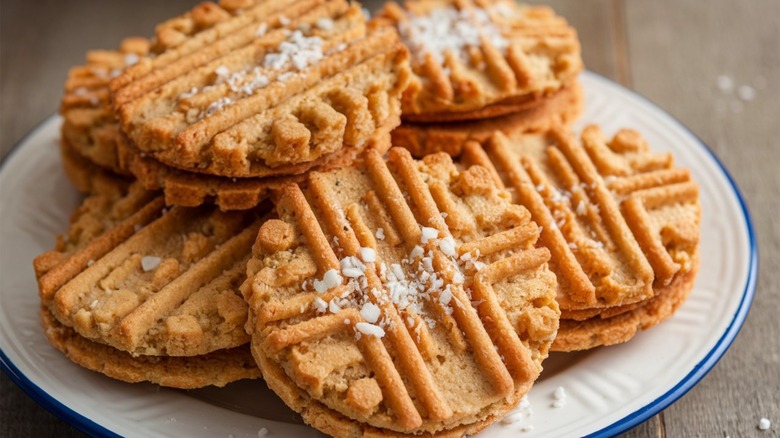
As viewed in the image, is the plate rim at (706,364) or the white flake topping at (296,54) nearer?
the plate rim at (706,364)

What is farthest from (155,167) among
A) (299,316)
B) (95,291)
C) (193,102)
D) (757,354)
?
(757,354)

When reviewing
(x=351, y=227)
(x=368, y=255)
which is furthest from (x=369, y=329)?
(x=351, y=227)

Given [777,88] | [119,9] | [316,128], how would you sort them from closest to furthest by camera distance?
[316,128], [777,88], [119,9]

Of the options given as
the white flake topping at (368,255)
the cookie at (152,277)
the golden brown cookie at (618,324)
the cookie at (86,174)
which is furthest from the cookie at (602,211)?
the cookie at (86,174)

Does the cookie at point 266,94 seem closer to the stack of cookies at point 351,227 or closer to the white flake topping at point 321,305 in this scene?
the stack of cookies at point 351,227

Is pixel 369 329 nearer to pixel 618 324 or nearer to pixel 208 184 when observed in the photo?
pixel 208 184

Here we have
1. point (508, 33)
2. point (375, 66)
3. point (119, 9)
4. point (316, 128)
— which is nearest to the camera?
point (316, 128)

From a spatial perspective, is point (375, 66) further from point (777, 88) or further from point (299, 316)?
point (777, 88)
